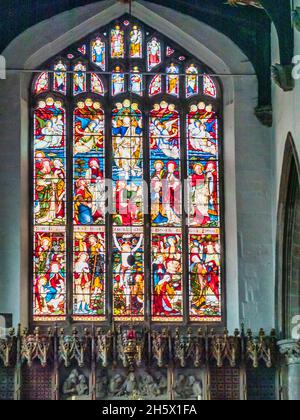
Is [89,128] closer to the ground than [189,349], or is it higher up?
higher up

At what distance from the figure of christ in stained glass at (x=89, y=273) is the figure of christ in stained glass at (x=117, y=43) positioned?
12.9 feet

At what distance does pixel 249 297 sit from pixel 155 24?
6.38m

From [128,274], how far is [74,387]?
2.76 m

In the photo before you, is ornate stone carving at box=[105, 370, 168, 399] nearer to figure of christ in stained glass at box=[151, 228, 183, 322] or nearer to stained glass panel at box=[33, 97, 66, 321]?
figure of christ in stained glass at box=[151, 228, 183, 322]

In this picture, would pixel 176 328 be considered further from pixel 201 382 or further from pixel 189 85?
pixel 189 85

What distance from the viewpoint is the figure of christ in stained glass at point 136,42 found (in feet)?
82.4

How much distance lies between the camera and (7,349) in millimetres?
22125

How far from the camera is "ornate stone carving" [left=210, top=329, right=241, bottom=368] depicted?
22469 millimetres

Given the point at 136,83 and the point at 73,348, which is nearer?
the point at 73,348

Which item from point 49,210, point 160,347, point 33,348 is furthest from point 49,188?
point 160,347

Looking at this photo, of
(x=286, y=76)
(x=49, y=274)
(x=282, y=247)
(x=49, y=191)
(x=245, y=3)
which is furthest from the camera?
(x=49, y=191)

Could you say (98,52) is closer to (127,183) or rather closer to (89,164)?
(89,164)

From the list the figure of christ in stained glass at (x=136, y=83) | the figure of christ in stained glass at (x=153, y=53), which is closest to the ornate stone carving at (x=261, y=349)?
the figure of christ in stained glass at (x=136, y=83)
